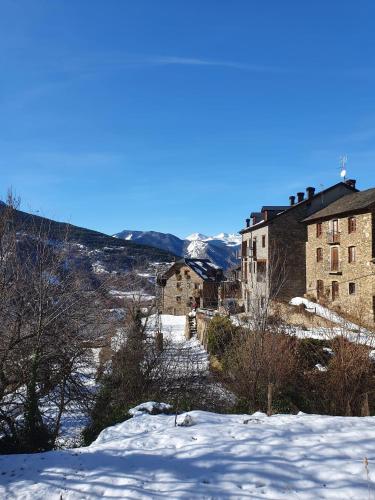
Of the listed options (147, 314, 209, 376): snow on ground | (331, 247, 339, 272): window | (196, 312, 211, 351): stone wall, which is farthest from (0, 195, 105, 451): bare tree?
(331, 247, 339, 272): window

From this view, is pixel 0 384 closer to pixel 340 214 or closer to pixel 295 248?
pixel 340 214

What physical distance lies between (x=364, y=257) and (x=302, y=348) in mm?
12437

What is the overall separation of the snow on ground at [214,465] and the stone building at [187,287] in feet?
153

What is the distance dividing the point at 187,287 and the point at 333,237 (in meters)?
29.4

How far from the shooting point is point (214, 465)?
624 centimetres

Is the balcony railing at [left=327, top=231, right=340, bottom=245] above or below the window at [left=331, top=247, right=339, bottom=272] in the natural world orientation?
above

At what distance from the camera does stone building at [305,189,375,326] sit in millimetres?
26000

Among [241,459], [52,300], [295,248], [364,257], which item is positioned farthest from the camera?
[295,248]

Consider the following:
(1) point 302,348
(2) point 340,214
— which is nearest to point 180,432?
(1) point 302,348

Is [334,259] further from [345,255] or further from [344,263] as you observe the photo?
[345,255]

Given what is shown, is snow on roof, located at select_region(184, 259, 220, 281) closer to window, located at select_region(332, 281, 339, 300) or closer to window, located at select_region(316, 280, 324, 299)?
window, located at select_region(316, 280, 324, 299)

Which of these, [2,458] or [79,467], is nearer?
[79,467]

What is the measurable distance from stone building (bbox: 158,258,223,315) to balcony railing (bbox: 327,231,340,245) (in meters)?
26.6

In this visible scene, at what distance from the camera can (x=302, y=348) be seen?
16672mm
